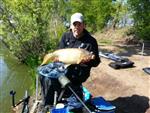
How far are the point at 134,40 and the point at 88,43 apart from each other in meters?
9.55

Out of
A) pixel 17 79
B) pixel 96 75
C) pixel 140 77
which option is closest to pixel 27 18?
pixel 17 79

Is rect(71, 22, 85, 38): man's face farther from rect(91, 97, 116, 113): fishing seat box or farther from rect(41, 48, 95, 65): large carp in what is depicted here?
rect(91, 97, 116, 113): fishing seat box

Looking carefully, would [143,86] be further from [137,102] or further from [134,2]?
[134,2]

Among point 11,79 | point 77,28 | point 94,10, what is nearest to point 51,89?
point 77,28

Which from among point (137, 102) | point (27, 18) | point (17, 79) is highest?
point (27, 18)

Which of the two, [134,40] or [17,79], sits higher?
[134,40]

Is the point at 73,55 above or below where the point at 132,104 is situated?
above

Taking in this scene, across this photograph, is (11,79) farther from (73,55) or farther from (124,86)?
(73,55)

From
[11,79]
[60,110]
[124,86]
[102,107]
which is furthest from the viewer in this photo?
[11,79]

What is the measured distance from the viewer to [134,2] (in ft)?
47.8

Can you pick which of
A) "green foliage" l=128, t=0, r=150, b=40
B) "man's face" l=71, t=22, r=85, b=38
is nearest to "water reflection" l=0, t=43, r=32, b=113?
"green foliage" l=128, t=0, r=150, b=40

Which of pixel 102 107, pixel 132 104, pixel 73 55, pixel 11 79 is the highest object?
pixel 73 55

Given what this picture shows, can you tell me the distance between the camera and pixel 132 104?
275 inches

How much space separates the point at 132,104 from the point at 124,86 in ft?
3.84
